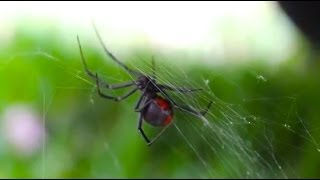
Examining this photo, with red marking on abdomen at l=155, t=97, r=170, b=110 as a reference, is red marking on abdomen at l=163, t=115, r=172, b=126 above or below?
below

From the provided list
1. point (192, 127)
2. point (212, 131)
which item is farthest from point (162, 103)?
point (192, 127)

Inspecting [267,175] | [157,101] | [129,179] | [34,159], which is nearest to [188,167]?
[129,179]

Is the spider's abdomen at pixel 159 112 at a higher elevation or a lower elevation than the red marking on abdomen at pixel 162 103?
lower

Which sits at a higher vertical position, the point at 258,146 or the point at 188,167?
the point at 258,146

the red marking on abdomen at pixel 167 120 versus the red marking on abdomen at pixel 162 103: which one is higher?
the red marking on abdomen at pixel 162 103

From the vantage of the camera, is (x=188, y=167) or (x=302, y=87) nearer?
(x=302, y=87)

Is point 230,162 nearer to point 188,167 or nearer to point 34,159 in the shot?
point 188,167

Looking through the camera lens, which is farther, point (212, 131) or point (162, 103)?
point (212, 131)

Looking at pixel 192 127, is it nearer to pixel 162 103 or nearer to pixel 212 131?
pixel 212 131
